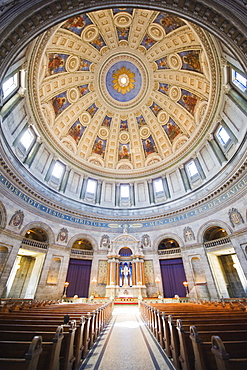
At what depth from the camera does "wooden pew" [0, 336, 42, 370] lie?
200cm

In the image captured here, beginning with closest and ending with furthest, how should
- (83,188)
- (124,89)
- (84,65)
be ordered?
(84,65), (83,188), (124,89)

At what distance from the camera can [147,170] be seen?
1006 inches

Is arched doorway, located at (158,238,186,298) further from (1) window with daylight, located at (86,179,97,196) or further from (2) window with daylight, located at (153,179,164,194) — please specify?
(1) window with daylight, located at (86,179,97,196)

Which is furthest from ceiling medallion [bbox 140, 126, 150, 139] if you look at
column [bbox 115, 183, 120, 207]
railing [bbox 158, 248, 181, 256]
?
railing [bbox 158, 248, 181, 256]

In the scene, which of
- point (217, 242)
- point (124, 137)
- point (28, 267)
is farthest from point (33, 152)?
point (217, 242)

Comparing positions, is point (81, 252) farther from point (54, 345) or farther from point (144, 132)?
point (144, 132)

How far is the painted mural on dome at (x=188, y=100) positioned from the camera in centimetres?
2140

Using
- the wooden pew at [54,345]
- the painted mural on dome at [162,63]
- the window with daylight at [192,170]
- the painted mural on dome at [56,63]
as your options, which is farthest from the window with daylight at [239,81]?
the wooden pew at [54,345]

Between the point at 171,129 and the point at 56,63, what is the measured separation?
54.7 feet

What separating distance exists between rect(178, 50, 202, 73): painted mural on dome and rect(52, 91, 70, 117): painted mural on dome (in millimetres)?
15194

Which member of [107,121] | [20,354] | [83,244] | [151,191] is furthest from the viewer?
[107,121]

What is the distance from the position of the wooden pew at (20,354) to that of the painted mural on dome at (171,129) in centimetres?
2558

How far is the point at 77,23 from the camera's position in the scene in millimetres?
17656

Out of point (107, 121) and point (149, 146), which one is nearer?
point (149, 146)
